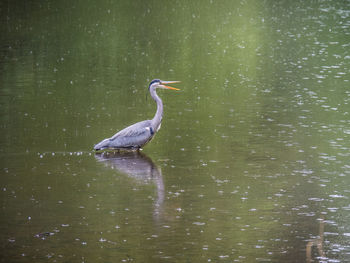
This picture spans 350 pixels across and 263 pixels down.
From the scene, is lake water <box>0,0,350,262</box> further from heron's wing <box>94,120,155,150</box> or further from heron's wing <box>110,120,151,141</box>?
heron's wing <box>110,120,151,141</box>

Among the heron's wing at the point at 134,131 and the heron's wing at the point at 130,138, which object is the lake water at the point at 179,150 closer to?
the heron's wing at the point at 130,138

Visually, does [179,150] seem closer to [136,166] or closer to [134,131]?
[134,131]

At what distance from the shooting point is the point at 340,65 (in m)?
25.8

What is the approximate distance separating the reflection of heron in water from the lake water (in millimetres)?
44

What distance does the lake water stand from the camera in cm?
1044

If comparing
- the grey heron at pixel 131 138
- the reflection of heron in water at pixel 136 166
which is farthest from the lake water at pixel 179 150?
the grey heron at pixel 131 138

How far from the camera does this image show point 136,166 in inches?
566

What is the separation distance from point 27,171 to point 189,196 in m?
3.42

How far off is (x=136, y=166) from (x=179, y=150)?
137 cm

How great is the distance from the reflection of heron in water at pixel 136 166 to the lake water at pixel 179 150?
44 millimetres

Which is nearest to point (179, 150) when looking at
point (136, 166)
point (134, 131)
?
point (134, 131)

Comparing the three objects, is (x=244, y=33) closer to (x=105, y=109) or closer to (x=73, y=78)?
(x=73, y=78)

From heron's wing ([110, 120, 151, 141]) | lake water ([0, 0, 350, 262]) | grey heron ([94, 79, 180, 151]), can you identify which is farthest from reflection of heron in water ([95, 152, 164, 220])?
heron's wing ([110, 120, 151, 141])

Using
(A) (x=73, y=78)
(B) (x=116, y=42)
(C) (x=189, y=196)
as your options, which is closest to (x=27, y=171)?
(C) (x=189, y=196)
